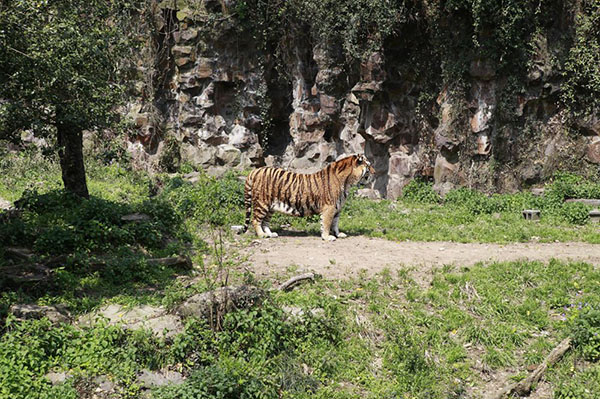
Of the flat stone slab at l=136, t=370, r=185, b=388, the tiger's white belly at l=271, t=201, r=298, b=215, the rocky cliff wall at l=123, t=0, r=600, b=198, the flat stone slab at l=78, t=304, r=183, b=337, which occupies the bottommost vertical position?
the flat stone slab at l=136, t=370, r=185, b=388

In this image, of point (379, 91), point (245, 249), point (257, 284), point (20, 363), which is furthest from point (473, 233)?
point (20, 363)

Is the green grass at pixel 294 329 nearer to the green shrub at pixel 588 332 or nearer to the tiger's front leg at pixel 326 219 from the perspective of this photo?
the green shrub at pixel 588 332

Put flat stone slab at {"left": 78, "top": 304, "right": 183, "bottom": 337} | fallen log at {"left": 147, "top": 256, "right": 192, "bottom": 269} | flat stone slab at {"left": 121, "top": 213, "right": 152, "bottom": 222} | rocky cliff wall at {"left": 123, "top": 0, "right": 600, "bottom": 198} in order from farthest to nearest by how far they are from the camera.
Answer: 1. rocky cliff wall at {"left": 123, "top": 0, "right": 600, "bottom": 198}
2. flat stone slab at {"left": 121, "top": 213, "right": 152, "bottom": 222}
3. fallen log at {"left": 147, "top": 256, "right": 192, "bottom": 269}
4. flat stone slab at {"left": 78, "top": 304, "right": 183, "bottom": 337}

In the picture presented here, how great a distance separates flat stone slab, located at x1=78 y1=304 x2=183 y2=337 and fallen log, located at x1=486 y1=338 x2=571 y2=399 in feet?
11.8

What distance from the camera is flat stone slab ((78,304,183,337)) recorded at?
21.4 ft

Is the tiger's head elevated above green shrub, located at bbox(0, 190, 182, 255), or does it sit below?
above

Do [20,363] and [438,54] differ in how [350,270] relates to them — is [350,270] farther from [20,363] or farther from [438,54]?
[438,54]

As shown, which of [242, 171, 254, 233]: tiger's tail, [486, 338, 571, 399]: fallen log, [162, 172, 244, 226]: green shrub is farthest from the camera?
[162, 172, 244, 226]: green shrub

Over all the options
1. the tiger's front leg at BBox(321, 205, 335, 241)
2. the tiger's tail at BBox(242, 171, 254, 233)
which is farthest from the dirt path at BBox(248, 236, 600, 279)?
the tiger's tail at BBox(242, 171, 254, 233)

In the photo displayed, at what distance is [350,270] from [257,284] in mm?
Answer: 1673

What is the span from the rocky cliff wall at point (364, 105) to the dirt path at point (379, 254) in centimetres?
459

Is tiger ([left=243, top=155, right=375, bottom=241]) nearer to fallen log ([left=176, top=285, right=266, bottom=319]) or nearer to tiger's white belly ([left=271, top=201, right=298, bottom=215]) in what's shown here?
tiger's white belly ([left=271, top=201, right=298, bottom=215])

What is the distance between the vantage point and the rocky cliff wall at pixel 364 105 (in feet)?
46.6

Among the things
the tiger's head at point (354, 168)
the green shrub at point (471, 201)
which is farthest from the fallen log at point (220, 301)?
the green shrub at point (471, 201)
